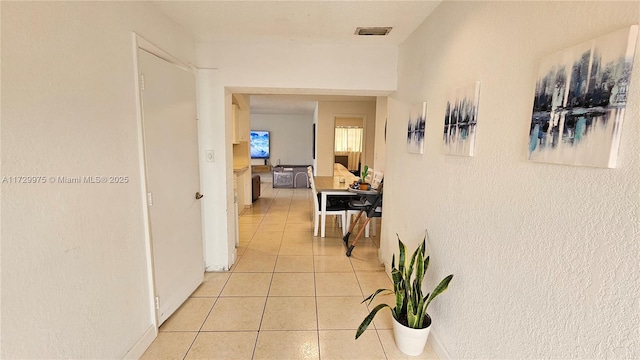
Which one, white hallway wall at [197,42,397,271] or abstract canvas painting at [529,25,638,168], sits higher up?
white hallway wall at [197,42,397,271]

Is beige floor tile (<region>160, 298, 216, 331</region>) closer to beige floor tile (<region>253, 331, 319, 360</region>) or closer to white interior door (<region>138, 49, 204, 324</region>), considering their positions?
white interior door (<region>138, 49, 204, 324</region>)

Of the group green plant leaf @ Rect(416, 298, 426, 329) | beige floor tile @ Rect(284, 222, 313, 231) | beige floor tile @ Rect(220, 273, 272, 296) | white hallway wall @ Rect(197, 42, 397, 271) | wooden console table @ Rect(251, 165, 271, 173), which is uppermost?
white hallway wall @ Rect(197, 42, 397, 271)

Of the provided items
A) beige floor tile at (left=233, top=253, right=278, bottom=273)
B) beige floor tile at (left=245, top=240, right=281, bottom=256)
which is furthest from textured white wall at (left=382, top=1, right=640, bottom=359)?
beige floor tile at (left=245, top=240, right=281, bottom=256)

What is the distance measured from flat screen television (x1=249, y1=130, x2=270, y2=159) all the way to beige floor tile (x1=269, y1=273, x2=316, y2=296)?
755 centimetres

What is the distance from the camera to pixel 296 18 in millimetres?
2064

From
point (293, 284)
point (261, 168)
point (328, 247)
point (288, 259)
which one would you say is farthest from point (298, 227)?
point (261, 168)

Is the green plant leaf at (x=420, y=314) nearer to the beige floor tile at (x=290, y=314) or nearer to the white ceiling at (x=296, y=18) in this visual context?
the beige floor tile at (x=290, y=314)

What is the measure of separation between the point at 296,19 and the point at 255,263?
2442 millimetres

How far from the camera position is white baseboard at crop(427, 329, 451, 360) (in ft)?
5.49

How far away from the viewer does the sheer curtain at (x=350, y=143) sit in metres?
9.38

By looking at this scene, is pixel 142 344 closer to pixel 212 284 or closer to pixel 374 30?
pixel 212 284

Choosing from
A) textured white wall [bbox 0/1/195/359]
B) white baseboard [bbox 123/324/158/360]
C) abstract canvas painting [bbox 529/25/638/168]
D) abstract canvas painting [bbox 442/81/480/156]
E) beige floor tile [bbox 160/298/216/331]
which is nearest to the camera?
abstract canvas painting [bbox 529/25/638/168]

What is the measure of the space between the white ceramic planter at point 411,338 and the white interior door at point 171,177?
167cm

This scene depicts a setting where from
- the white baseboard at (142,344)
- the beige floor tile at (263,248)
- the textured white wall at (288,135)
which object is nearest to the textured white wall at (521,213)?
the white baseboard at (142,344)
